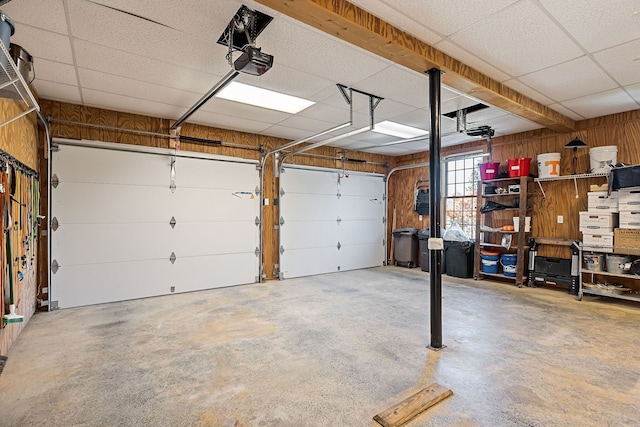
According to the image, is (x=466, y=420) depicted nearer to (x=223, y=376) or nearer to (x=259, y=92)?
(x=223, y=376)

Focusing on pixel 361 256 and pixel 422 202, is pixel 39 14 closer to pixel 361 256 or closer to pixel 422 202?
pixel 361 256

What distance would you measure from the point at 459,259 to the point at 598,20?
4438 mm

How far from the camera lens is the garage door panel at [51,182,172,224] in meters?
4.18

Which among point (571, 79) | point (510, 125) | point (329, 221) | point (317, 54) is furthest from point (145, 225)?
point (510, 125)

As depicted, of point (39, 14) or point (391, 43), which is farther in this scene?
point (391, 43)

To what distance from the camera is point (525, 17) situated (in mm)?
2379

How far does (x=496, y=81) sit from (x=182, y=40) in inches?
125

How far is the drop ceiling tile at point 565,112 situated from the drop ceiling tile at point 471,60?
1446 mm

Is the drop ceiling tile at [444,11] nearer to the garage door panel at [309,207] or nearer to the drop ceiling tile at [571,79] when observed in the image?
the drop ceiling tile at [571,79]

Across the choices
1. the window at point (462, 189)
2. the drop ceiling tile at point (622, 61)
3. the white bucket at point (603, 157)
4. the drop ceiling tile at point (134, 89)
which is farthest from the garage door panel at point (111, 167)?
the white bucket at point (603, 157)

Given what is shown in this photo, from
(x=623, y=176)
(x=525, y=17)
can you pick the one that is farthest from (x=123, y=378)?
(x=623, y=176)

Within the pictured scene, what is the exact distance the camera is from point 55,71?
3254 mm

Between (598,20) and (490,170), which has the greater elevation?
(598,20)

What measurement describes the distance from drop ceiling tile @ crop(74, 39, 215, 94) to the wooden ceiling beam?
5.36 feet
